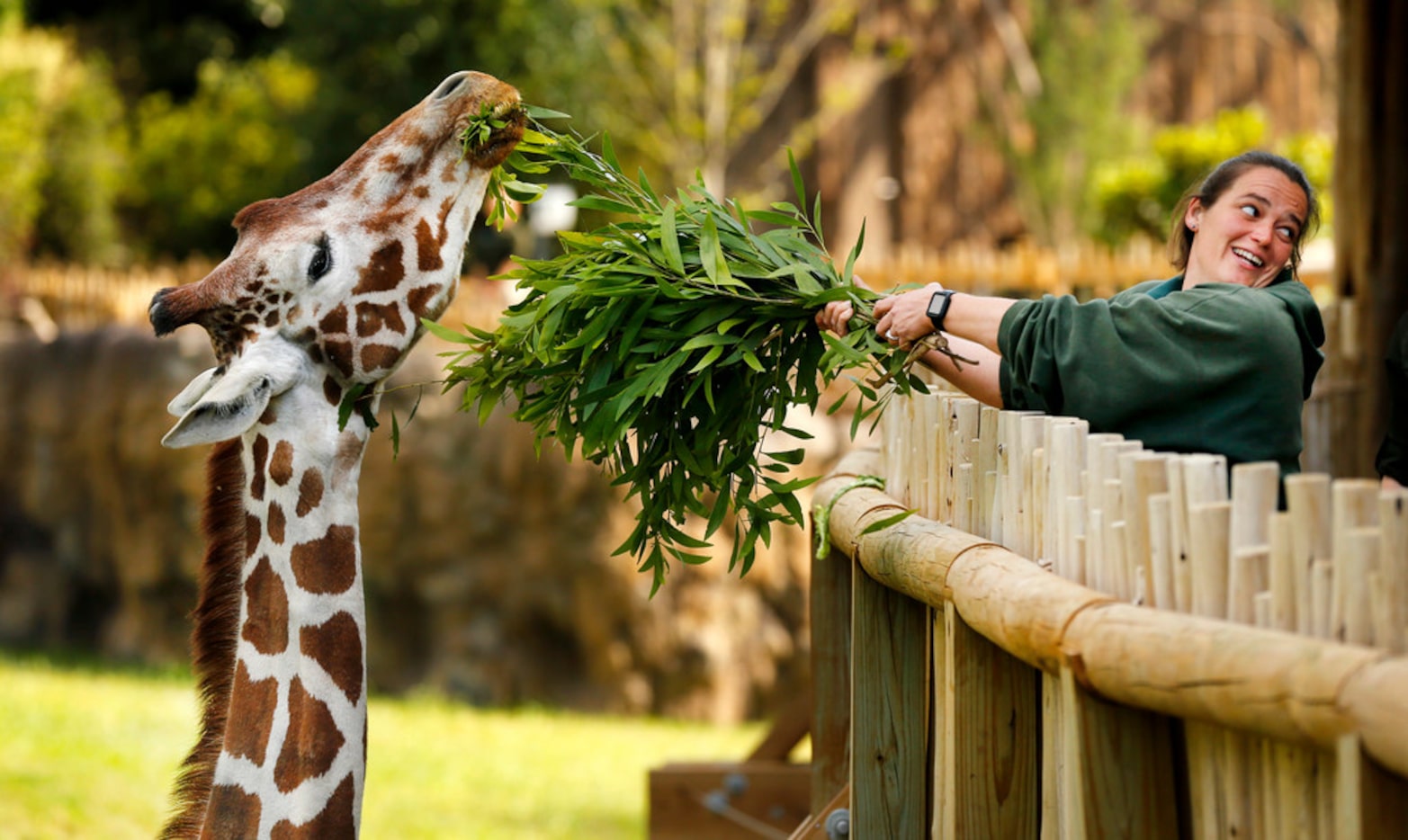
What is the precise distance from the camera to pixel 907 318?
270cm

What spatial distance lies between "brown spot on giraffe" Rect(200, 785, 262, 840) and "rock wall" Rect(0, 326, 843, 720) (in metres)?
6.09

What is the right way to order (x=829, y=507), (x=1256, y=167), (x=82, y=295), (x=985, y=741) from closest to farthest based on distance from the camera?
(x=985, y=741) < (x=1256, y=167) < (x=829, y=507) < (x=82, y=295)

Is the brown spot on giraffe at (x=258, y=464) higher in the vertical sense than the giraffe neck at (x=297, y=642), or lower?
higher

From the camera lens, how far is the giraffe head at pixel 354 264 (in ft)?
9.01

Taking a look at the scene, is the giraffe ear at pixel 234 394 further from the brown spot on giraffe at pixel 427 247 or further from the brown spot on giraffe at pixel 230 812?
the brown spot on giraffe at pixel 230 812

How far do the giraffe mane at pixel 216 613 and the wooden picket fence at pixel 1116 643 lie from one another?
1.22 m

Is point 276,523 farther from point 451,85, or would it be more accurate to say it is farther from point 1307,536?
point 1307,536

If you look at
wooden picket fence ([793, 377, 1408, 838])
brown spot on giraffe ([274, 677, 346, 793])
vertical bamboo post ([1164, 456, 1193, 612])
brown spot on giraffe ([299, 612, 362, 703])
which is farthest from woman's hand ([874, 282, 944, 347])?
brown spot on giraffe ([274, 677, 346, 793])

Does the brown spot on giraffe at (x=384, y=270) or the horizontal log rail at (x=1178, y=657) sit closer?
the horizontal log rail at (x=1178, y=657)

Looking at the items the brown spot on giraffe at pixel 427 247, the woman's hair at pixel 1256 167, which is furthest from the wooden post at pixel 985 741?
the brown spot on giraffe at pixel 427 247

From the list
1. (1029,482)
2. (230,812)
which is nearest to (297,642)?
(230,812)

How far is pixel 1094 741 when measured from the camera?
196 centimetres

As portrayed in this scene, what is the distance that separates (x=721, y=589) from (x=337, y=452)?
6828 mm

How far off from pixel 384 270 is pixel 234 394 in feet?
1.43
